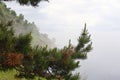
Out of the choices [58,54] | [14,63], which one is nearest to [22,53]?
[14,63]

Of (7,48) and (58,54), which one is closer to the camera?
(7,48)

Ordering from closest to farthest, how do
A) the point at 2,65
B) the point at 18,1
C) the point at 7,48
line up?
the point at 18,1 → the point at 7,48 → the point at 2,65

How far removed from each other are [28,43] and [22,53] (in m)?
0.80

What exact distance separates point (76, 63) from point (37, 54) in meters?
2.37

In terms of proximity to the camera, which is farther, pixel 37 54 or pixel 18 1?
pixel 37 54

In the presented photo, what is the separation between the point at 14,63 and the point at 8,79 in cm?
89

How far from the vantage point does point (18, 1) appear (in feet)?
46.0

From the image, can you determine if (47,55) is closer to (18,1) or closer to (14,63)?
(14,63)

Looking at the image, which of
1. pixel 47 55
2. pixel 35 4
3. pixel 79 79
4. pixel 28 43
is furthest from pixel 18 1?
pixel 79 79

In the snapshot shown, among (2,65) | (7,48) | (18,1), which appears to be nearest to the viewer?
(18,1)

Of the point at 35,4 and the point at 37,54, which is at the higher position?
the point at 37,54

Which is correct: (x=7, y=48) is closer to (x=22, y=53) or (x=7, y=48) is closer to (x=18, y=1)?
(x=22, y=53)

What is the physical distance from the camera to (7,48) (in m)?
19.9

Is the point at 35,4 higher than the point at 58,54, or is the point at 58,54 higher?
the point at 58,54
